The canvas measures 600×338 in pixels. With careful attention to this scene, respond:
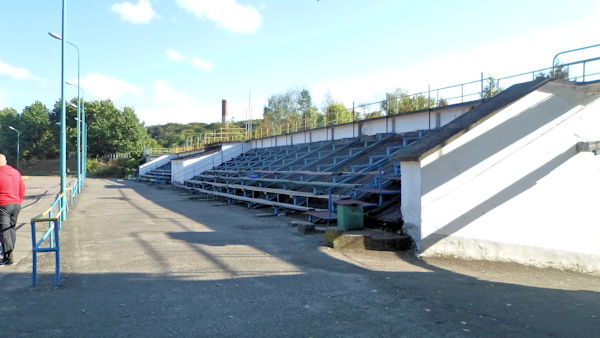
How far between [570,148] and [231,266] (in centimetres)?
848

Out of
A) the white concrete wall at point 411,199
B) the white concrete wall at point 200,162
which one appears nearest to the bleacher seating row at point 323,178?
the white concrete wall at point 411,199

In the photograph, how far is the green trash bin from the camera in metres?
9.38

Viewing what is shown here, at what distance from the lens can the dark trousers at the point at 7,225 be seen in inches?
263

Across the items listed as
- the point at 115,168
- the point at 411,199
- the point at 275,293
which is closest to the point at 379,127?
the point at 411,199

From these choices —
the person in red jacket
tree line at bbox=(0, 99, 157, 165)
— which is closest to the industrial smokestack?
tree line at bbox=(0, 99, 157, 165)

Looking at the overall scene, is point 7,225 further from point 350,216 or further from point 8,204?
point 350,216

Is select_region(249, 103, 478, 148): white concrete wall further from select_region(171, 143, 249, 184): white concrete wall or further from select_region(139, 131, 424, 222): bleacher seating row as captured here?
select_region(171, 143, 249, 184): white concrete wall

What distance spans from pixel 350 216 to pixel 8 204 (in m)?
6.66

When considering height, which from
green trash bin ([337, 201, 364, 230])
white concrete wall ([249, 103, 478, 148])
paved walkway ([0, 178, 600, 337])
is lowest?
paved walkway ([0, 178, 600, 337])

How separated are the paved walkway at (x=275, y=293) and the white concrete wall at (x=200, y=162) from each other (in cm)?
1951

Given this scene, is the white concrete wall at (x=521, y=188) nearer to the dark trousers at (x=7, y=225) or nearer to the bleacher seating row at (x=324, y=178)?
the bleacher seating row at (x=324, y=178)

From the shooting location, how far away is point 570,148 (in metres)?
9.72

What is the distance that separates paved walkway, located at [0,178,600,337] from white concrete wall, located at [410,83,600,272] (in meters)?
0.69

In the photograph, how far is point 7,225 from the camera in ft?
22.1
